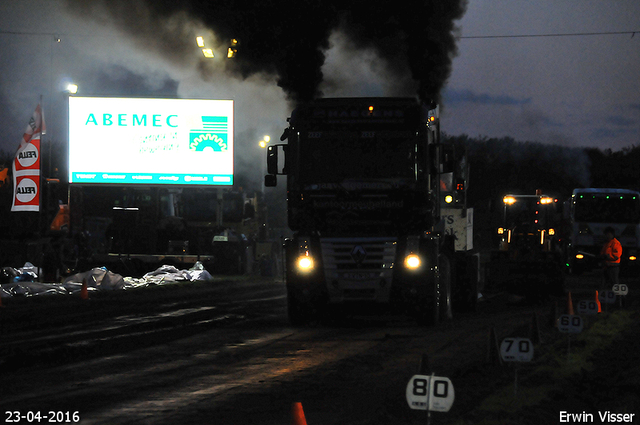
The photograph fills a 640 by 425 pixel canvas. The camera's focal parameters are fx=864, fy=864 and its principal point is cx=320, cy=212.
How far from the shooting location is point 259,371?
9672 mm

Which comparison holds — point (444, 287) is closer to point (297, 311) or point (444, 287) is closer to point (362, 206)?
point (362, 206)

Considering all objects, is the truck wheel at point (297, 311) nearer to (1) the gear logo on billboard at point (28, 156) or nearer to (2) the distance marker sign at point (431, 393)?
(2) the distance marker sign at point (431, 393)

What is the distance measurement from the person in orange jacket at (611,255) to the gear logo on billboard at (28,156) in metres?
15.5

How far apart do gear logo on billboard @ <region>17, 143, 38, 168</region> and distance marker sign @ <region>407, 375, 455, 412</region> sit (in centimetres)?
2083

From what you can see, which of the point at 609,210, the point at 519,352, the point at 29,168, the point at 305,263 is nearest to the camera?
the point at 519,352

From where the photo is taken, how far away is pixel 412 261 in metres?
13.7

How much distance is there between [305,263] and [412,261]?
1708 mm

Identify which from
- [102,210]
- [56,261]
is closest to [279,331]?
[56,261]

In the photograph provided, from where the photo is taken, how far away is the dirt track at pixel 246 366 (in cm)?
741

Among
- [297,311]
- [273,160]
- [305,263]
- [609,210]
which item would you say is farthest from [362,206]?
[609,210]

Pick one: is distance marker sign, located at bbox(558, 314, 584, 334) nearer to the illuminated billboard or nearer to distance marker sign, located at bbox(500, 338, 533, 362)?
distance marker sign, located at bbox(500, 338, 533, 362)

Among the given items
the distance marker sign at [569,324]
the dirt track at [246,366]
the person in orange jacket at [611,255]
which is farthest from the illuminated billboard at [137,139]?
the distance marker sign at [569,324]

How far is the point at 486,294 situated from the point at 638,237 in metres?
12.9

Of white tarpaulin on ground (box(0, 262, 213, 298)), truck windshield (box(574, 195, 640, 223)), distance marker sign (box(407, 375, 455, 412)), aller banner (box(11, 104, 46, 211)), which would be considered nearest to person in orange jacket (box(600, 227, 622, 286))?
white tarpaulin on ground (box(0, 262, 213, 298))
